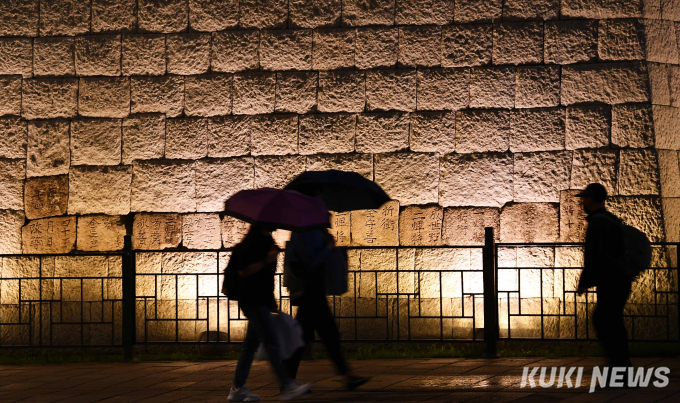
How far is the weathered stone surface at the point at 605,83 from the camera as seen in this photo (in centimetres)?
916

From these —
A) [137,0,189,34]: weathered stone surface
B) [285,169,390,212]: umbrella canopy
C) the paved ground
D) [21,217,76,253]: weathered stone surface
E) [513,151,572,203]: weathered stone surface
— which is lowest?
the paved ground

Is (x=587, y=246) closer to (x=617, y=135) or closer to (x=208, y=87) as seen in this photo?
(x=617, y=135)

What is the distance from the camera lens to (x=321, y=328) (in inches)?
266

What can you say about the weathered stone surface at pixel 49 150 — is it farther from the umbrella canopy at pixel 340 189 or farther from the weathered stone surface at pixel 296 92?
the umbrella canopy at pixel 340 189

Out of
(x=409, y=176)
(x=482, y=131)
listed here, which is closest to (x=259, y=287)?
(x=409, y=176)

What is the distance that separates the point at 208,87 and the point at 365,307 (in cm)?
300

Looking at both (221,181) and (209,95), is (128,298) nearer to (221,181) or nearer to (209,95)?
(221,181)

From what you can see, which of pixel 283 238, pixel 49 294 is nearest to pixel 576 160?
pixel 283 238

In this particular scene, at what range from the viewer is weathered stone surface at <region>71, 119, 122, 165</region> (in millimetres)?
10031

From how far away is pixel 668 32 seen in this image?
945cm

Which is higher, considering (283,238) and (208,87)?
(208,87)

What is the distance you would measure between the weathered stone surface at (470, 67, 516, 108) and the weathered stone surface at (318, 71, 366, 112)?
121cm

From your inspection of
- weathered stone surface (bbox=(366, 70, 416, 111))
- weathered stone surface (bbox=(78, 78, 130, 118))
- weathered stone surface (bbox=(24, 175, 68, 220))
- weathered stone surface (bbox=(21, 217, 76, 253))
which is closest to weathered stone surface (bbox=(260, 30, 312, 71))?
weathered stone surface (bbox=(366, 70, 416, 111))

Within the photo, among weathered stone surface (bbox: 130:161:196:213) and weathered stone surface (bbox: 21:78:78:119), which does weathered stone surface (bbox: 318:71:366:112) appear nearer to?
weathered stone surface (bbox: 130:161:196:213)
